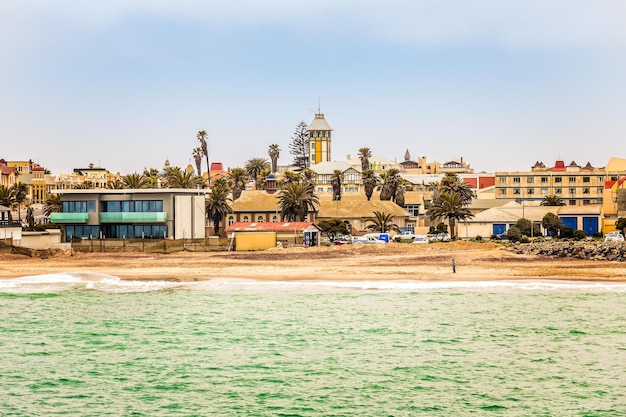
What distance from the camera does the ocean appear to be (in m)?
29.5

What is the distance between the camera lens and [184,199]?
3469 inches

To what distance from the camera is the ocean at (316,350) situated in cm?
2955

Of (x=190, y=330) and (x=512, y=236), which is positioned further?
(x=512, y=236)

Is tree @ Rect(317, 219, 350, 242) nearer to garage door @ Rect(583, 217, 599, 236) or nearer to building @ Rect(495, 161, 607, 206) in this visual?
garage door @ Rect(583, 217, 599, 236)

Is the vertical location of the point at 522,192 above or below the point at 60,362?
above

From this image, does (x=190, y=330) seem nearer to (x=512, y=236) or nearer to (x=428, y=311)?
(x=428, y=311)

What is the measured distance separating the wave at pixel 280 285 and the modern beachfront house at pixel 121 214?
80.0 ft

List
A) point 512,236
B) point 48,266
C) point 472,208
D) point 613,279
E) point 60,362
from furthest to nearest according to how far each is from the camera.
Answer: point 472,208, point 512,236, point 48,266, point 613,279, point 60,362

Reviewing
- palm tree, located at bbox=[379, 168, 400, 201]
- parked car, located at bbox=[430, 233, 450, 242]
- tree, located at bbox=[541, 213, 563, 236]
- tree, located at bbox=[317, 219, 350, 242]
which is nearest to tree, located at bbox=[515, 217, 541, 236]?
tree, located at bbox=[541, 213, 563, 236]

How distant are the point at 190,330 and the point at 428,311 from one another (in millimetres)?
12559

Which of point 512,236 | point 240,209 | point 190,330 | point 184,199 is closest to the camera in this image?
point 190,330

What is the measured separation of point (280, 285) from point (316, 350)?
2061cm

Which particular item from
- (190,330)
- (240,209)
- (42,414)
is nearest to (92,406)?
(42,414)

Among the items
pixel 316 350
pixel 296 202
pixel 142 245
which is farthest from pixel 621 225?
pixel 316 350
